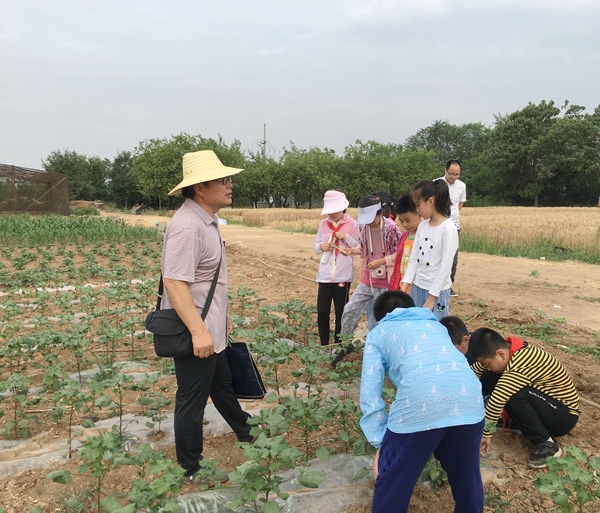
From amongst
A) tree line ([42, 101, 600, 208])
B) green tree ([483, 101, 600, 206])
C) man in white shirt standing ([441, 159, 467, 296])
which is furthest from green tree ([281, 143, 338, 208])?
man in white shirt standing ([441, 159, 467, 296])

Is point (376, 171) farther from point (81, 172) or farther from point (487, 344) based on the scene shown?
point (487, 344)

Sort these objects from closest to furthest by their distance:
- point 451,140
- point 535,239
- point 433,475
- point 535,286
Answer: point 433,475
point 535,286
point 535,239
point 451,140

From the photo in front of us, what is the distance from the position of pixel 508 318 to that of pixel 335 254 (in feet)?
9.20

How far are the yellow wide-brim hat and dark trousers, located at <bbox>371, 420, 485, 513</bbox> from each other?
1415mm

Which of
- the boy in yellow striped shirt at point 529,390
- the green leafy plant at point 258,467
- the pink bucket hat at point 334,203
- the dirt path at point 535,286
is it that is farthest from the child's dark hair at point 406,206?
the dirt path at point 535,286

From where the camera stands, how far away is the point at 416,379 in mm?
1871

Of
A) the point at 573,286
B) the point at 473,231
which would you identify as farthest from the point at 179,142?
the point at 573,286

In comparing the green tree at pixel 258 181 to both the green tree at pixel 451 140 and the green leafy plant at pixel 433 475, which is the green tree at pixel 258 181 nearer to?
the green tree at pixel 451 140

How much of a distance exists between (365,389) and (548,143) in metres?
43.2

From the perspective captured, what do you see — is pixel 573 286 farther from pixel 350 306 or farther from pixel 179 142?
pixel 179 142

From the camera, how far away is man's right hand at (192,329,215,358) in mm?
2322

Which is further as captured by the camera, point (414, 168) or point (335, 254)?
point (414, 168)

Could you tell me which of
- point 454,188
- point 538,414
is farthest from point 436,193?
point 454,188

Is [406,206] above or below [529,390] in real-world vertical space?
above
